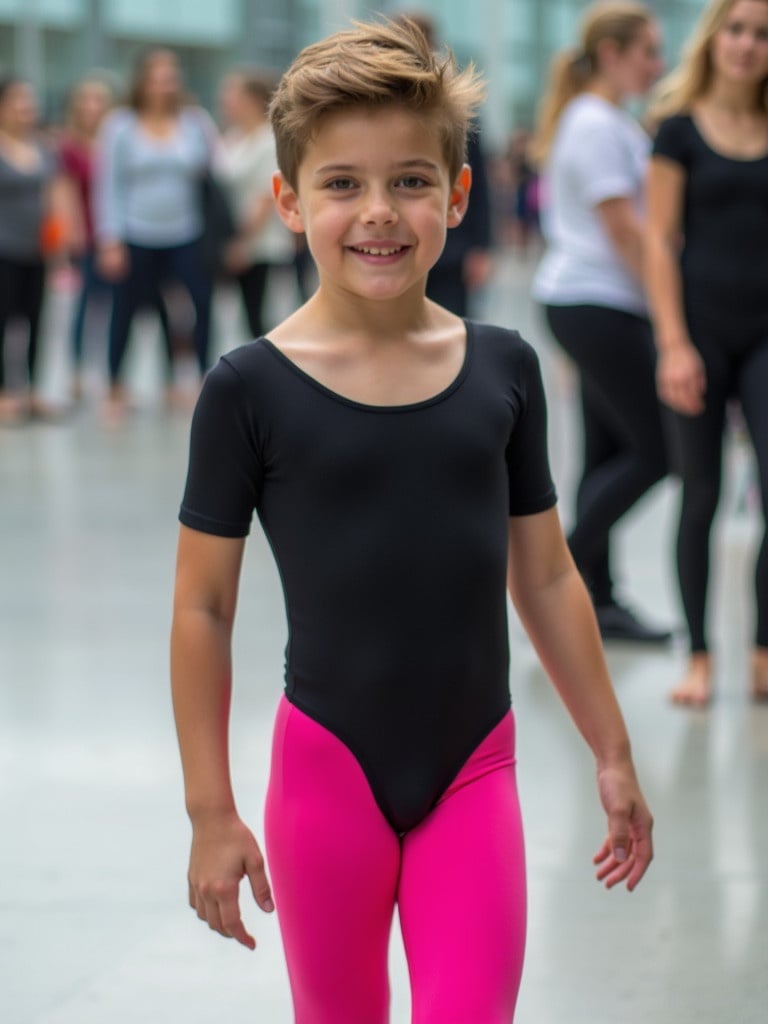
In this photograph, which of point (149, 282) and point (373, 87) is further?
point (149, 282)

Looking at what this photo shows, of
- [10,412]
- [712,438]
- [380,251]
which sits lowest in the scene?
[10,412]

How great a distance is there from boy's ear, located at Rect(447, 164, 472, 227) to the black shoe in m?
2.95

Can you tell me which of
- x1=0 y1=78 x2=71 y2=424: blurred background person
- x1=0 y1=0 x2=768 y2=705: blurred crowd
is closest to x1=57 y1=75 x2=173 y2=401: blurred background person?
x1=0 y1=78 x2=71 y2=424: blurred background person

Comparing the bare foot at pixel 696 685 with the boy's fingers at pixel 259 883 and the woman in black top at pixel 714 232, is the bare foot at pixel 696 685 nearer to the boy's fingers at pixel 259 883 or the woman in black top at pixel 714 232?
the woman in black top at pixel 714 232

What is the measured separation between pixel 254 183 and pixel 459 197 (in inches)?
294

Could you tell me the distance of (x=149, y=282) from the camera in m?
9.23

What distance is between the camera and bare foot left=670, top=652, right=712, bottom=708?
4242 mm

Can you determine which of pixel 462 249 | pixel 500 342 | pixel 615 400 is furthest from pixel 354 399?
pixel 462 249

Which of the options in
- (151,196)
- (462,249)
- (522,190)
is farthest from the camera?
(522,190)

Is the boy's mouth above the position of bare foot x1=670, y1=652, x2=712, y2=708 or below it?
above

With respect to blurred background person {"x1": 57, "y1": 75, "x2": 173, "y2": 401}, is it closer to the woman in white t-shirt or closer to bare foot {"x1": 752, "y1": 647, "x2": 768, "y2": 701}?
the woman in white t-shirt

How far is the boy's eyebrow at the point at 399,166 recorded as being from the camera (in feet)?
6.03

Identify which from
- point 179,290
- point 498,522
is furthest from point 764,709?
point 179,290

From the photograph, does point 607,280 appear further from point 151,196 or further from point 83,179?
point 83,179
